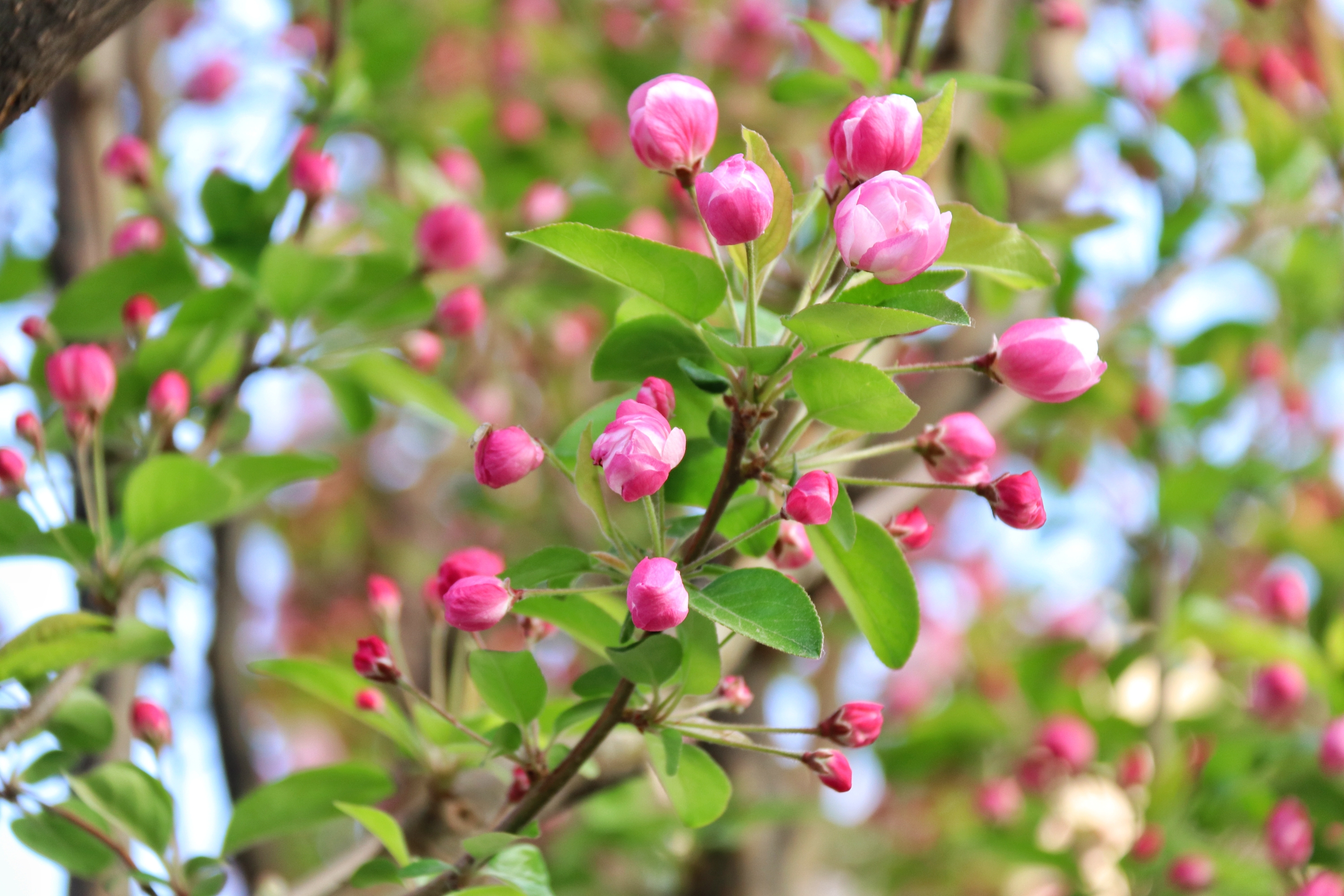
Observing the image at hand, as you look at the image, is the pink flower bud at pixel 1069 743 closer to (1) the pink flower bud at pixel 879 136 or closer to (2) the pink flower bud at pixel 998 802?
(2) the pink flower bud at pixel 998 802

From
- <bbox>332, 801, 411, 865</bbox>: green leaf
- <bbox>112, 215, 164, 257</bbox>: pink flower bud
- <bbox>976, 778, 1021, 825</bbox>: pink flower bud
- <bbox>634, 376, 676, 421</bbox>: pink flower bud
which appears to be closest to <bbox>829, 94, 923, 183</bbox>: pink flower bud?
<bbox>634, 376, 676, 421</bbox>: pink flower bud

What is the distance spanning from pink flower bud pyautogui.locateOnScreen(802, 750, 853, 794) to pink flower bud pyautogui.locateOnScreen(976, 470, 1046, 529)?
0.61 ft

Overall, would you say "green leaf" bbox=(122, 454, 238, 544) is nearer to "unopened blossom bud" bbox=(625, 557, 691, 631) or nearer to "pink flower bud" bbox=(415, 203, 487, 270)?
"pink flower bud" bbox=(415, 203, 487, 270)

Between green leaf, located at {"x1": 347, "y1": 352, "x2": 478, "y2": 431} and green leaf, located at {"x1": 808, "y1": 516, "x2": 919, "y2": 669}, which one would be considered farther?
green leaf, located at {"x1": 347, "y1": 352, "x2": 478, "y2": 431}

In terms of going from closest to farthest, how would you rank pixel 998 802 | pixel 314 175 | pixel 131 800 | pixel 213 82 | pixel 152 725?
1. pixel 131 800
2. pixel 152 725
3. pixel 314 175
4. pixel 998 802
5. pixel 213 82

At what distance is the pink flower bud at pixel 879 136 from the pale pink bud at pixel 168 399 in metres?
0.71

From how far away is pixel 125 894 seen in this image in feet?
3.19

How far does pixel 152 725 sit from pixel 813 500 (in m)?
0.69

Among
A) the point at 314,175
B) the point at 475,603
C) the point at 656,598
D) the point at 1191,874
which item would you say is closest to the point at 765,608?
the point at 656,598

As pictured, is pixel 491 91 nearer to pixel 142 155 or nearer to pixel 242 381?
pixel 142 155

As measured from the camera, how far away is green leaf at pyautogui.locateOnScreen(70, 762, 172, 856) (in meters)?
0.85

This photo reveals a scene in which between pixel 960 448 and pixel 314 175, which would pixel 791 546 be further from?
pixel 314 175

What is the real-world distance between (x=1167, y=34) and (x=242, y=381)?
1821 mm

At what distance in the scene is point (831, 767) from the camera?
698 millimetres
